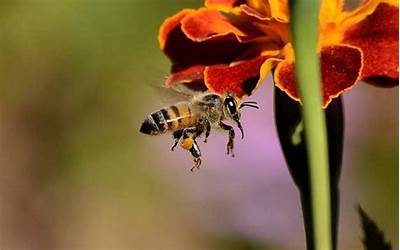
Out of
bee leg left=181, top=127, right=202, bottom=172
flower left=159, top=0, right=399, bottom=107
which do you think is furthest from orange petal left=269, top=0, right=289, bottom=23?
bee leg left=181, top=127, right=202, bottom=172

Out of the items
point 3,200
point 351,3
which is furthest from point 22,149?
point 351,3

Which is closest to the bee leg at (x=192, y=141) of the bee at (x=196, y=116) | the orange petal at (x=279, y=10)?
the bee at (x=196, y=116)

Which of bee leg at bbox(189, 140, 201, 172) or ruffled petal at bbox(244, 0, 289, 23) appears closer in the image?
ruffled petal at bbox(244, 0, 289, 23)

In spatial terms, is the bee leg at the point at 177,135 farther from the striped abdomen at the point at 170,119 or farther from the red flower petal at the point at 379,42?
the red flower petal at the point at 379,42

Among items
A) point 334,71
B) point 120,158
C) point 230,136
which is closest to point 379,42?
point 334,71

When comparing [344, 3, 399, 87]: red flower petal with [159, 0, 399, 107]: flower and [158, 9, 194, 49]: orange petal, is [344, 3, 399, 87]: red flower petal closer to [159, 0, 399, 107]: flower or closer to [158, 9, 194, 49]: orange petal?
[159, 0, 399, 107]: flower

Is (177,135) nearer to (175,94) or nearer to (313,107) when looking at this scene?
(175,94)
